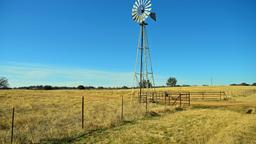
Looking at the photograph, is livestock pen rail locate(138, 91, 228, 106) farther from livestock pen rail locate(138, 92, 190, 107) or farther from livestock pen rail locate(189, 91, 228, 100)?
livestock pen rail locate(189, 91, 228, 100)

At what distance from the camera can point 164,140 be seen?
1112 centimetres

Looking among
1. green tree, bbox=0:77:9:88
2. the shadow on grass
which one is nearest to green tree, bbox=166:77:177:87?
green tree, bbox=0:77:9:88

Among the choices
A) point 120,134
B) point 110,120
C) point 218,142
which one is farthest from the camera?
point 110,120

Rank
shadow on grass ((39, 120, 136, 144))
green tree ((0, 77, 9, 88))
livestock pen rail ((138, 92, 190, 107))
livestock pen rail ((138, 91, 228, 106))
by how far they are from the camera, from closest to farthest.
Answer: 1. shadow on grass ((39, 120, 136, 144))
2. livestock pen rail ((138, 92, 190, 107))
3. livestock pen rail ((138, 91, 228, 106))
4. green tree ((0, 77, 9, 88))

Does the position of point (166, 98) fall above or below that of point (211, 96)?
above

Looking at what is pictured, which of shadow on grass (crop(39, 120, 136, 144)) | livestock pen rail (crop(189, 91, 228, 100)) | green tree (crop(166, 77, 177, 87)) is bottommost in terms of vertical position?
shadow on grass (crop(39, 120, 136, 144))

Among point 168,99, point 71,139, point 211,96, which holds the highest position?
point 168,99

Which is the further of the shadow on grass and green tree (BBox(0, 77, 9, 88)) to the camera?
green tree (BBox(0, 77, 9, 88))

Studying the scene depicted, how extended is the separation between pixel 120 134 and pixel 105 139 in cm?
123

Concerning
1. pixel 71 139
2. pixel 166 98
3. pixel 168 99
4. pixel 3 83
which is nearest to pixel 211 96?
pixel 166 98

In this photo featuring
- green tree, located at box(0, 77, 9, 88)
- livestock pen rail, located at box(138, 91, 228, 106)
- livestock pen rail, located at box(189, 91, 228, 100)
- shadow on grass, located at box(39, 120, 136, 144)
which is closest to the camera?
→ shadow on grass, located at box(39, 120, 136, 144)

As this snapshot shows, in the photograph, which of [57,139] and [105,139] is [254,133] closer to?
[105,139]

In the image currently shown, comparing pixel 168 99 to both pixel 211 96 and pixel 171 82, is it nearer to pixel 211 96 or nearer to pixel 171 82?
pixel 211 96

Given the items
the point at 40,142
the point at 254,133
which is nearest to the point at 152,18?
the point at 254,133
